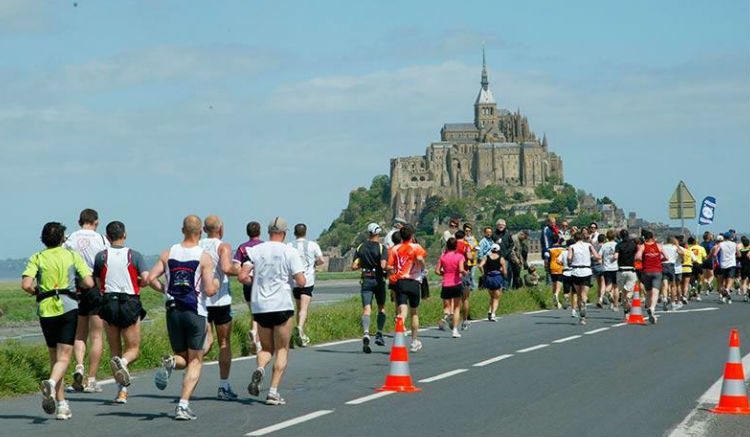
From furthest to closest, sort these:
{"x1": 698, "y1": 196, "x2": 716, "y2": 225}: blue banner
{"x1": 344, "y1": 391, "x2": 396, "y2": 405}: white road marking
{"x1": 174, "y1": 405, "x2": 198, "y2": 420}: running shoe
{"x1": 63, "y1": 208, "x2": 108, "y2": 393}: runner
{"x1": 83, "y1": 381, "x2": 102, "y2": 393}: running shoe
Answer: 1. {"x1": 698, "y1": 196, "x2": 716, "y2": 225}: blue banner
2. {"x1": 83, "y1": 381, "x2": 102, "y2": 393}: running shoe
3. {"x1": 63, "y1": 208, "x2": 108, "y2": 393}: runner
4. {"x1": 344, "y1": 391, "x2": 396, "y2": 405}: white road marking
5. {"x1": 174, "y1": 405, "x2": 198, "y2": 420}: running shoe

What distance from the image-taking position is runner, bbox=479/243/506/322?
27.2 meters

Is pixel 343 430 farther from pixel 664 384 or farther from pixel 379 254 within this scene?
pixel 379 254

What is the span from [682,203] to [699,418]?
1054 inches

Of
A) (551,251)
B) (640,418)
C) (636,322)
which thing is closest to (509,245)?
(551,251)

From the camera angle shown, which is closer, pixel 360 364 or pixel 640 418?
pixel 640 418

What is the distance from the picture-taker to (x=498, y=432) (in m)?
11.0

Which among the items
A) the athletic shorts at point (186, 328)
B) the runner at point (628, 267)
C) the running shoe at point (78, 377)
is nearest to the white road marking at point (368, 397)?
the athletic shorts at point (186, 328)

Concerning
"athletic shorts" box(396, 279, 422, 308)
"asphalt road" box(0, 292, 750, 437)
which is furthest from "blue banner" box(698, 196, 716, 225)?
"athletic shorts" box(396, 279, 422, 308)

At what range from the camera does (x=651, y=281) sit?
26828mm

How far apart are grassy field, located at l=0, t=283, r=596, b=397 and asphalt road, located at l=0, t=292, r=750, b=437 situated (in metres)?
0.59

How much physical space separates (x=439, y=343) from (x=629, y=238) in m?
8.76

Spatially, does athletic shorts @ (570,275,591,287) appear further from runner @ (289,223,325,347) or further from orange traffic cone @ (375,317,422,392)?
orange traffic cone @ (375,317,422,392)

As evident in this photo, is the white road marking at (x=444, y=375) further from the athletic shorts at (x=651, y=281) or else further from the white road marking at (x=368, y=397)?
the athletic shorts at (x=651, y=281)

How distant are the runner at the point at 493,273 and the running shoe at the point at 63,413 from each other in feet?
52.3
